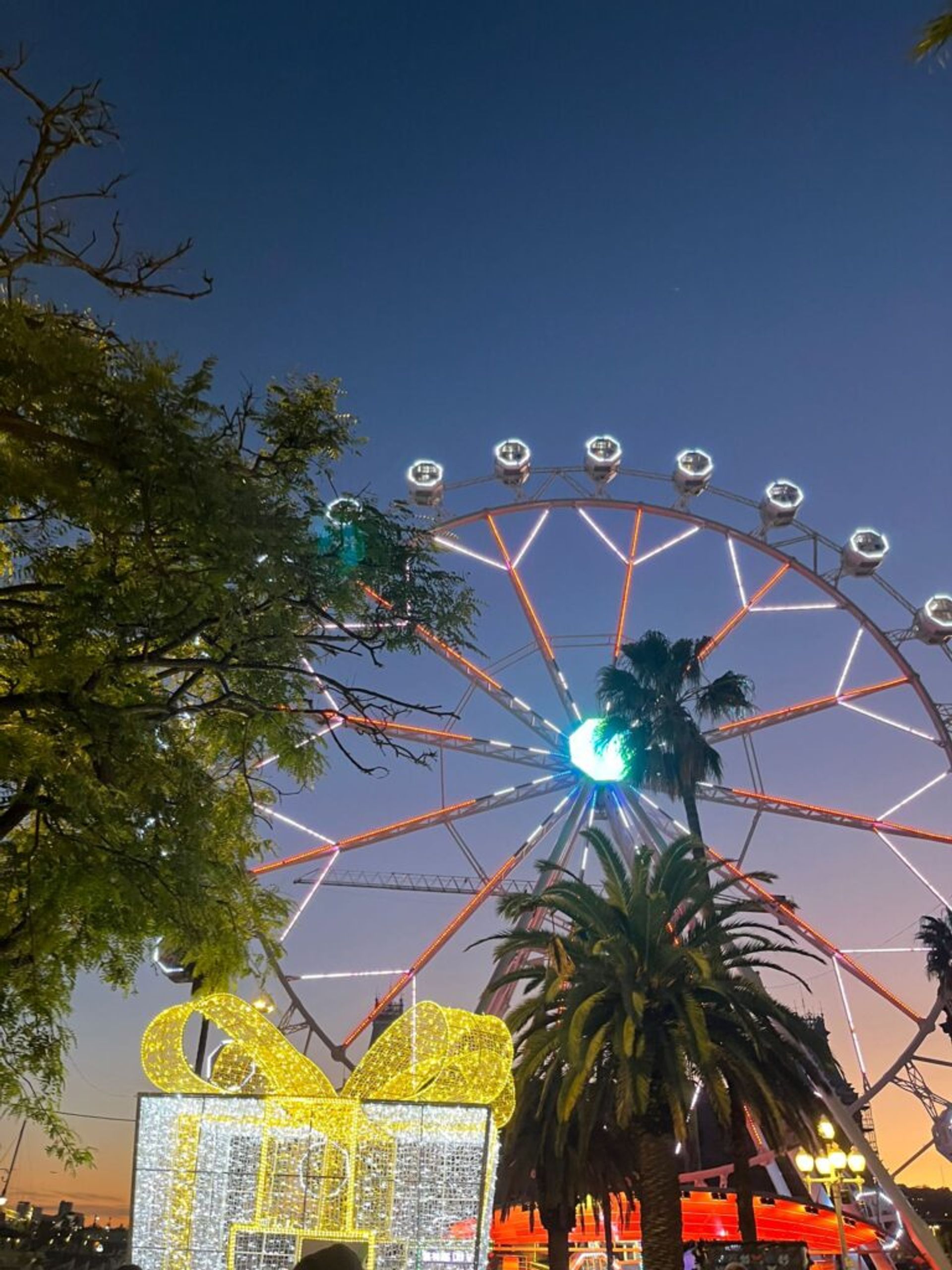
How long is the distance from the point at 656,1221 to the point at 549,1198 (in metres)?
4.28

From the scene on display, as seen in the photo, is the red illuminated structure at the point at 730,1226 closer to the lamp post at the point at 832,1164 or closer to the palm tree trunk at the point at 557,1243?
the palm tree trunk at the point at 557,1243

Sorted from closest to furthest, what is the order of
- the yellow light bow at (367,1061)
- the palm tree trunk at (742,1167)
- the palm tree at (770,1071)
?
the yellow light bow at (367,1061) → the palm tree at (770,1071) → the palm tree trunk at (742,1167)

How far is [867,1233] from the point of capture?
26062 millimetres

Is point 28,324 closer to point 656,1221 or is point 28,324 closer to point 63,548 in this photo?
point 63,548

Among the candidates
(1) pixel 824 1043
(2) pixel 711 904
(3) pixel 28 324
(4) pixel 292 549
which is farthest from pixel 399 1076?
(1) pixel 824 1043

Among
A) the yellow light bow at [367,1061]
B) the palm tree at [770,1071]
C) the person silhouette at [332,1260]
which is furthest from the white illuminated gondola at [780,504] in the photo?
the person silhouette at [332,1260]

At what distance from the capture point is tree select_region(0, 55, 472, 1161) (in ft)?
17.2

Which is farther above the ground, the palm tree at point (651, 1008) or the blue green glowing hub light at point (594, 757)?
the blue green glowing hub light at point (594, 757)

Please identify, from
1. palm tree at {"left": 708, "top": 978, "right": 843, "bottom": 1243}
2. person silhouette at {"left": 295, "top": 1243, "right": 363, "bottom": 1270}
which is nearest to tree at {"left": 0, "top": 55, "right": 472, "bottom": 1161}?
person silhouette at {"left": 295, "top": 1243, "right": 363, "bottom": 1270}

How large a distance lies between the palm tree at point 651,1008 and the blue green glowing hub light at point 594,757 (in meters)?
4.81

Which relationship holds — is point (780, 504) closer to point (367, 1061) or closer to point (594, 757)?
point (594, 757)

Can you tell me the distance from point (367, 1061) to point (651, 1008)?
789cm

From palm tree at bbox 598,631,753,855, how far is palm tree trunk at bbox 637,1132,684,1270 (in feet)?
23.9

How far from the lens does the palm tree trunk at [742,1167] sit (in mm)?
16125
